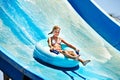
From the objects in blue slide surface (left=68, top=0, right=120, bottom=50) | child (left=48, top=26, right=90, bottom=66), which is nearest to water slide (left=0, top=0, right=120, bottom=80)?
blue slide surface (left=68, top=0, right=120, bottom=50)

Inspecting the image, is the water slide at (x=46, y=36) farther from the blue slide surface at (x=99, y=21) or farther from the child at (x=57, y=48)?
the child at (x=57, y=48)

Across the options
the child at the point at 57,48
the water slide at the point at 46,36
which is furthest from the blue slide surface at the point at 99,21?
the child at the point at 57,48

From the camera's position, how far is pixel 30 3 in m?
2.57

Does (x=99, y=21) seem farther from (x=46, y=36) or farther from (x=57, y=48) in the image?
(x=57, y=48)

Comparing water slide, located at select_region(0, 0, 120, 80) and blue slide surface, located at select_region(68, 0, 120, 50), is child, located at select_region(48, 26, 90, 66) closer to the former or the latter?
water slide, located at select_region(0, 0, 120, 80)

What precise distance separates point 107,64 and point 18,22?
34.5 inches

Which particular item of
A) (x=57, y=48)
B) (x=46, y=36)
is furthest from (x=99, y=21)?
(x=57, y=48)

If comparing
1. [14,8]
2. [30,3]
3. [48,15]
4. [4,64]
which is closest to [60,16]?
[48,15]

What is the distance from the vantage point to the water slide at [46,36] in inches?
72.0

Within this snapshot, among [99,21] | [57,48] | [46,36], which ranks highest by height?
[99,21]

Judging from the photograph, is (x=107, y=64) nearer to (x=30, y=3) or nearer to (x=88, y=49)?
(x=88, y=49)

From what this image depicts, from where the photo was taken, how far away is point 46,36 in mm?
2350

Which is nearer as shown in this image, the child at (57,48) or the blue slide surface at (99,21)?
the child at (57,48)

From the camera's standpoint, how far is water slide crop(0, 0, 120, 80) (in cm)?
183
